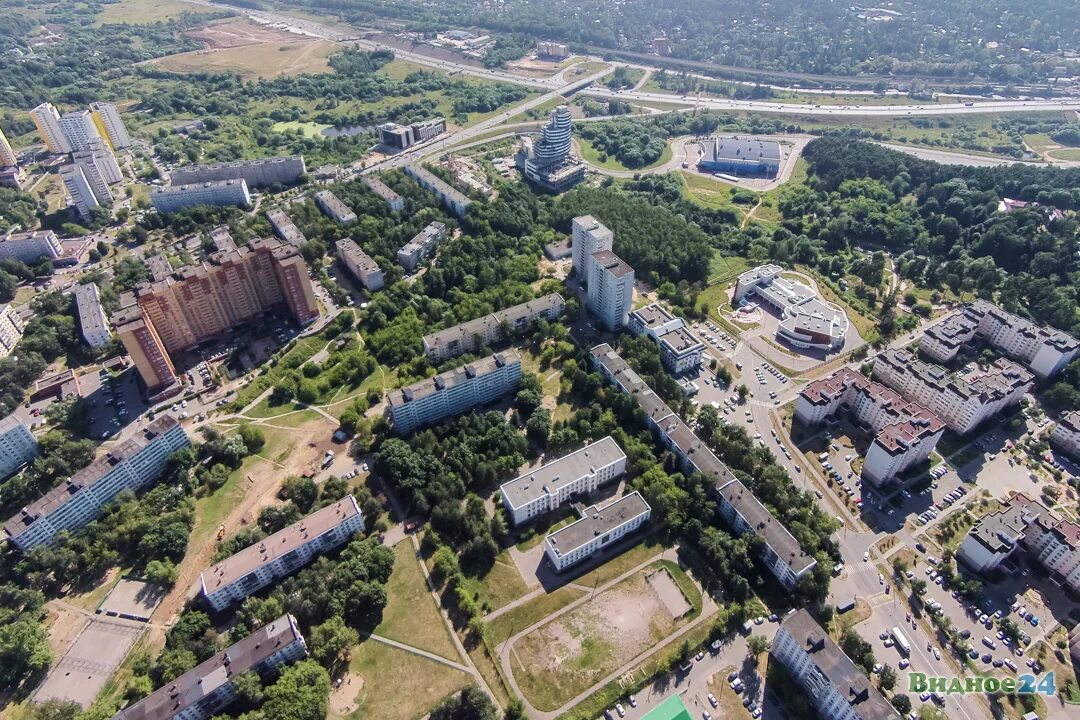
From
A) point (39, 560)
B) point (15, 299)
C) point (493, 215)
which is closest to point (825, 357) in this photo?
point (493, 215)

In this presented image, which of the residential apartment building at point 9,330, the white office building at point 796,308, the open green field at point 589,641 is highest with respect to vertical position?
the residential apartment building at point 9,330

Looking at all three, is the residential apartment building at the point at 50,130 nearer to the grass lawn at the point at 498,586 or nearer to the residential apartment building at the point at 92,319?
the residential apartment building at the point at 92,319

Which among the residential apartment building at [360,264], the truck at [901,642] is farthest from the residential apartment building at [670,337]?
the residential apartment building at [360,264]

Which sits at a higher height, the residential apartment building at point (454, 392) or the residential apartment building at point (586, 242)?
the residential apartment building at point (586, 242)

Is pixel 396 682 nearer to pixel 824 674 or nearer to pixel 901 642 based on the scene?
pixel 824 674

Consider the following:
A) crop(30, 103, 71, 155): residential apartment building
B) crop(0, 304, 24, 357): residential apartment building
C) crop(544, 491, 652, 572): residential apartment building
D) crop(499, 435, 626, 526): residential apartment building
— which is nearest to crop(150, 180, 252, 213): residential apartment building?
crop(0, 304, 24, 357): residential apartment building

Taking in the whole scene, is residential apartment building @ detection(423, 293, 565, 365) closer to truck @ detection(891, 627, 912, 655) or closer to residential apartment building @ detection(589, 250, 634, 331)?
residential apartment building @ detection(589, 250, 634, 331)

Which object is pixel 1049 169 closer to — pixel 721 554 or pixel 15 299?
pixel 721 554
